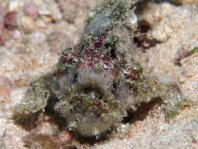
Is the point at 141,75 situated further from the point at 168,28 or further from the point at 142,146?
the point at 168,28

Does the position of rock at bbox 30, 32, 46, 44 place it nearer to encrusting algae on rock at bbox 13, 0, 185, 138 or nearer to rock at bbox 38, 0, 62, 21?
rock at bbox 38, 0, 62, 21

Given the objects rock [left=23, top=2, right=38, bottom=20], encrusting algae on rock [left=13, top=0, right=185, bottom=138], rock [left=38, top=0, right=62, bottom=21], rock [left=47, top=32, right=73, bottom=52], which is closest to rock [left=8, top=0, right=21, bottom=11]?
rock [left=23, top=2, right=38, bottom=20]

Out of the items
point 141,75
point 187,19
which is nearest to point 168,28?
point 187,19

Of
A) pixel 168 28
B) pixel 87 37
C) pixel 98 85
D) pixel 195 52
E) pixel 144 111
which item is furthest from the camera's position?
pixel 168 28

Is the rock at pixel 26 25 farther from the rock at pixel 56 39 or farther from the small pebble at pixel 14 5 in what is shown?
the rock at pixel 56 39

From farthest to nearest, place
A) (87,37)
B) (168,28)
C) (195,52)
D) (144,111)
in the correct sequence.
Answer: (168,28) → (195,52) → (144,111) → (87,37)

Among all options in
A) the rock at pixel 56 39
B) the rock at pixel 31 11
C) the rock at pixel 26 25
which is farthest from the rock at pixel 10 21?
the rock at pixel 56 39
